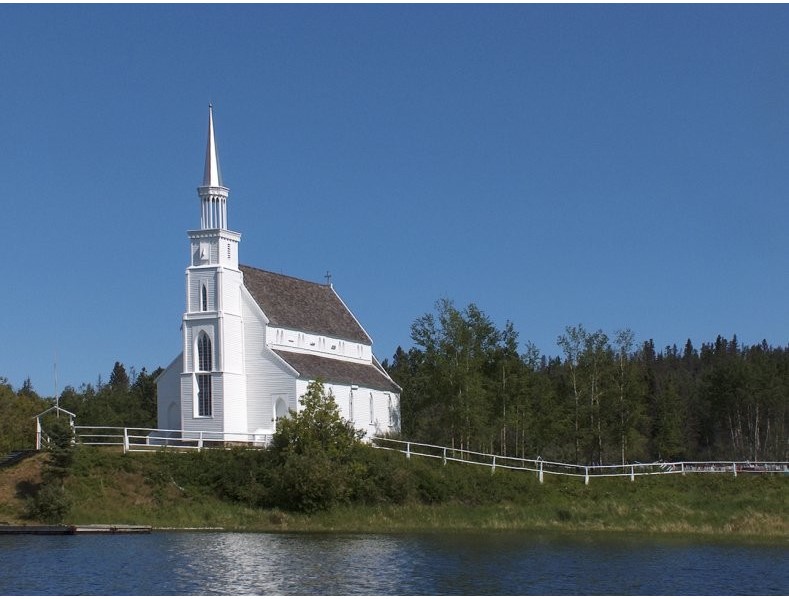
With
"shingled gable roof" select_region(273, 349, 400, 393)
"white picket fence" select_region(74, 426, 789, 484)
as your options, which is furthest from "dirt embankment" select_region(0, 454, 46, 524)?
"shingled gable roof" select_region(273, 349, 400, 393)

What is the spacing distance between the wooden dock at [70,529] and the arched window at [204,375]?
17.1 m

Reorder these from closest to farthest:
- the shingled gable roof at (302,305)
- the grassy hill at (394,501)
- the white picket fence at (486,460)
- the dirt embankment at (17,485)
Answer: the dirt embankment at (17,485) → the grassy hill at (394,501) → the white picket fence at (486,460) → the shingled gable roof at (302,305)

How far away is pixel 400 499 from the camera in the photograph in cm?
5794

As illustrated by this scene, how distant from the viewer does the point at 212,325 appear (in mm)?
67062

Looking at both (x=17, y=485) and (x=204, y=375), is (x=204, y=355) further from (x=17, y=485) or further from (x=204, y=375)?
(x=17, y=485)

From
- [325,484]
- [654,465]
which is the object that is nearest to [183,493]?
[325,484]

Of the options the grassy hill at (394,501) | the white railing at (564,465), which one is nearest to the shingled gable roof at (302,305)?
the white railing at (564,465)

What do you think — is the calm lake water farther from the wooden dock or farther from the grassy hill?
the grassy hill

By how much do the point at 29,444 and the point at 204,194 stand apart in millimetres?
18933

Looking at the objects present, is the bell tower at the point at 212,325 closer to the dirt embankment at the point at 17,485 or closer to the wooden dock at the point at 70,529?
the dirt embankment at the point at 17,485

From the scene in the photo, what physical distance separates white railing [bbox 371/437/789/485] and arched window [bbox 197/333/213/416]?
9.75 m

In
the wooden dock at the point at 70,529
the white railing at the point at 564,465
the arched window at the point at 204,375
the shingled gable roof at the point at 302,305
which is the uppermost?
the shingled gable roof at the point at 302,305

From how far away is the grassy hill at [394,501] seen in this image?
5334cm

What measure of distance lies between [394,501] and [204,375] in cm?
1520
